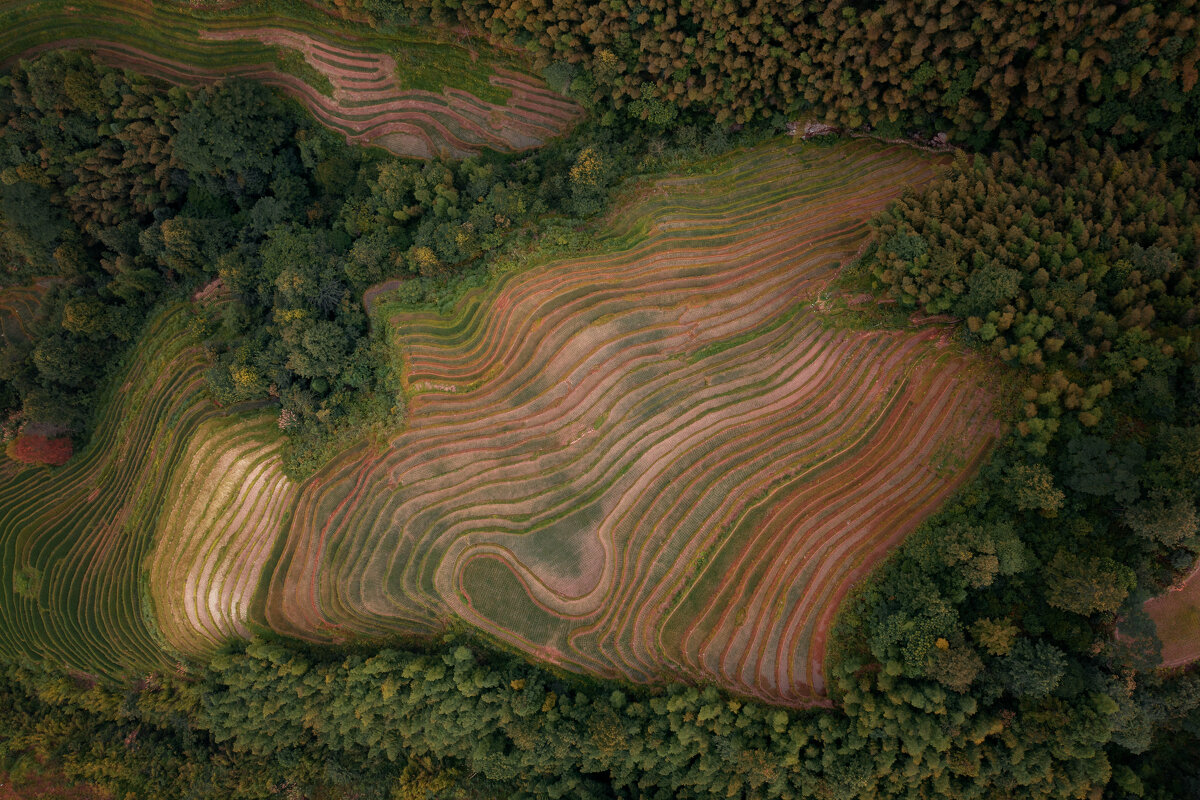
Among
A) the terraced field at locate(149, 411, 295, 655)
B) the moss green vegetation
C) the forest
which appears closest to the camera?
the forest

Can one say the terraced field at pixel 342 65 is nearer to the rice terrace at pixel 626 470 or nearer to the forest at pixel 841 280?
the forest at pixel 841 280

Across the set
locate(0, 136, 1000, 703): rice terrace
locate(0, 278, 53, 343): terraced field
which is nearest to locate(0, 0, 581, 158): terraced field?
locate(0, 136, 1000, 703): rice terrace

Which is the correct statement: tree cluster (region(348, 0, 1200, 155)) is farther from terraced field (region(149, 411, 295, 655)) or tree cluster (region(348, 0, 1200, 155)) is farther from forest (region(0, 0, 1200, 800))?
terraced field (region(149, 411, 295, 655))

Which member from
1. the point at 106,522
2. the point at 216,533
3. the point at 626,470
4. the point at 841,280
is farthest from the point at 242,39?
the point at 841,280

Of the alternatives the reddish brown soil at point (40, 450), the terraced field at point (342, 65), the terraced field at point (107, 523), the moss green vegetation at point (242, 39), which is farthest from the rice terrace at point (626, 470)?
the moss green vegetation at point (242, 39)

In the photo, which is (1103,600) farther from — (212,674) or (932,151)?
(212,674)

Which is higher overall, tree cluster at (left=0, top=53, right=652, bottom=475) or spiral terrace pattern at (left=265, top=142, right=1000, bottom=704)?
tree cluster at (left=0, top=53, right=652, bottom=475)
